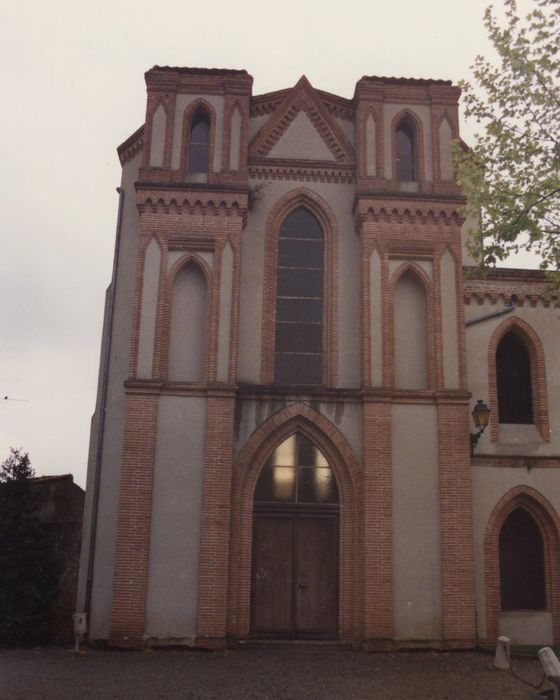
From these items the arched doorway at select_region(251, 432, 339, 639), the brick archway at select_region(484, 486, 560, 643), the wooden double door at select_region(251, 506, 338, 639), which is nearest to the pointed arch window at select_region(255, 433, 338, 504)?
the arched doorway at select_region(251, 432, 339, 639)

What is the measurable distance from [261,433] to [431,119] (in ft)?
27.5

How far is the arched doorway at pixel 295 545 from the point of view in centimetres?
1602

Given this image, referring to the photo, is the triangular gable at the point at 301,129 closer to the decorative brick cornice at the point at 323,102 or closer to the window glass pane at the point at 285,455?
the decorative brick cornice at the point at 323,102

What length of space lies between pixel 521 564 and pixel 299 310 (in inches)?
290

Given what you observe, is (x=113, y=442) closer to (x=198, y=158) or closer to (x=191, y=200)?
(x=191, y=200)

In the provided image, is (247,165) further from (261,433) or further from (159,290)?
(261,433)

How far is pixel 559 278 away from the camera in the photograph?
1382cm

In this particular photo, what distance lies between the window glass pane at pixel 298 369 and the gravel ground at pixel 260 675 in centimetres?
556

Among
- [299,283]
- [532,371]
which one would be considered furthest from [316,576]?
[532,371]

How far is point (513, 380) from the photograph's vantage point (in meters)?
18.4

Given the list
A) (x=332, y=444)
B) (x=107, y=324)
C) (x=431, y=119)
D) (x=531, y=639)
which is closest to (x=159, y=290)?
(x=107, y=324)

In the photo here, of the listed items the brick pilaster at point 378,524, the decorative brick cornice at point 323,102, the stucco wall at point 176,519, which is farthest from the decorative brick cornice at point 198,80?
the brick pilaster at point 378,524

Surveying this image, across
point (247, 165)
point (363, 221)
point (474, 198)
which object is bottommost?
point (474, 198)

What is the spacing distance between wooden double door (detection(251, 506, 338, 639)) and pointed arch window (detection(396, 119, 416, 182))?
25.8 feet
